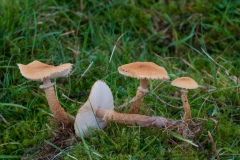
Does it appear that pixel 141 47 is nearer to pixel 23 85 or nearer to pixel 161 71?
pixel 23 85

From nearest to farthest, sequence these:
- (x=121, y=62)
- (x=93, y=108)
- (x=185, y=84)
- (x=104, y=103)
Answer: (x=185, y=84)
(x=93, y=108)
(x=104, y=103)
(x=121, y=62)

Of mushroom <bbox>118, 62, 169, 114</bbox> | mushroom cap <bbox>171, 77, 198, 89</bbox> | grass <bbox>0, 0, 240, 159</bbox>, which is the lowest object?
grass <bbox>0, 0, 240, 159</bbox>

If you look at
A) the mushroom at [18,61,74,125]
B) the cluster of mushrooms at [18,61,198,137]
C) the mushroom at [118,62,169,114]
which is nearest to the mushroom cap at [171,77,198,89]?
the cluster of mushrooms at [18,61,198,137]

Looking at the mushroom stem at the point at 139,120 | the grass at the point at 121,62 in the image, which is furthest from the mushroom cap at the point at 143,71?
the grass at the point at 121,62

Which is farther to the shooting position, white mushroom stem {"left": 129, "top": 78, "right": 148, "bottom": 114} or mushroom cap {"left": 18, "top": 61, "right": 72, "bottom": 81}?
white mushroom stem {"left": 129, "top": 78, "right": 148, "bottom": 114}

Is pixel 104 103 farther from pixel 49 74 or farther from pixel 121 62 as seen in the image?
pixel 121 62

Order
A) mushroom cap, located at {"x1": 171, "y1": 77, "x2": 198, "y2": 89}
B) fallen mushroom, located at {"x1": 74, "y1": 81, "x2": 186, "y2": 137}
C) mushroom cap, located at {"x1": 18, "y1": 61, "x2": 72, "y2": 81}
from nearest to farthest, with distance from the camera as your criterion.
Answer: mushroom cap, located at {"x1": 18, "y1": 61, "x2": 72, "y2": 81}
mushroom cap, located at {"x1": 171, "y1": 77, "x2": 198, "y2": 89}
fallen mushroom, located at {"x1": 74, "y1": 81, "x2": 186, "y2": 137}

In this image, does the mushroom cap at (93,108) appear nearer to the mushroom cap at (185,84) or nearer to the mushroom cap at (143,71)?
the mushroom cap at (143,71)

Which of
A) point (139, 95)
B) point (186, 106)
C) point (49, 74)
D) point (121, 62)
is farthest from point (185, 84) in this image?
point (121, 62)

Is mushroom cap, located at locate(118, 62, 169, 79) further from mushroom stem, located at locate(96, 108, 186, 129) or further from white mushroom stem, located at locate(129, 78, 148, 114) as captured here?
mushroom stem, located at locate(96, 108, 186, 129)
